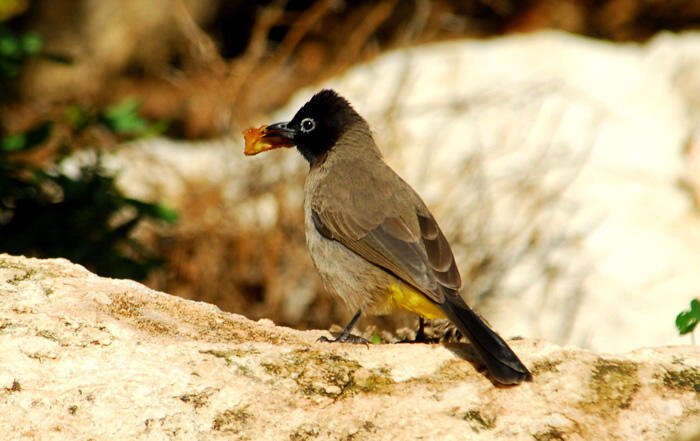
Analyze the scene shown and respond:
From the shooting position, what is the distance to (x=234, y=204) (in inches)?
282

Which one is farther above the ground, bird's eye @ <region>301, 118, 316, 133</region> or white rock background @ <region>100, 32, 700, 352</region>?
bird's eye @ <region>301, 118, 316, 133</region>

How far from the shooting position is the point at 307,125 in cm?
480

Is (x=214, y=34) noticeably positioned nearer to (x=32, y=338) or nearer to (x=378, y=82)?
(x=378, y=82)

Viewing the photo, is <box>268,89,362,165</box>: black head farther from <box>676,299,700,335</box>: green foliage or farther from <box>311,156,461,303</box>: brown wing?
<box>676,299,700,335</box>: green foliage

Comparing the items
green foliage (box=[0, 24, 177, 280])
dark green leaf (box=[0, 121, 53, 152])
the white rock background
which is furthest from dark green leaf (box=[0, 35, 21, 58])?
the white rock background

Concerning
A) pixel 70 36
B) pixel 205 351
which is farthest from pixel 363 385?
pixel 70 36

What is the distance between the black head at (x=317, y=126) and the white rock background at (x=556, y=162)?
2.22 metres

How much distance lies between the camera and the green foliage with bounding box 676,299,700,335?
3520 millimetres

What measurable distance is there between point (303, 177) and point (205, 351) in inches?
161

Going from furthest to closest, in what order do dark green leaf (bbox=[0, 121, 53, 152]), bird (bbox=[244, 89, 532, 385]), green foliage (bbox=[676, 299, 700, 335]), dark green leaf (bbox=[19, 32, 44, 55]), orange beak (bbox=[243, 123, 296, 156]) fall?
dark green leaf (bbox=[19, 32, 44, 55]) < dark green leaf (bbox=[0, 121, 53, 152]) < orange beak (bbox=[243, 123, 296, 156]) < bird (bbox=[244, 89, 532, 385]) < green foliage (bbox=[676, 299, 700, 335])

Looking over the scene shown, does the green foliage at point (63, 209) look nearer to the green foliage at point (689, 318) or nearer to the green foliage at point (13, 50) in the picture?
the green foliage at point (13, 50)

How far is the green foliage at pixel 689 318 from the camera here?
11.5 ft

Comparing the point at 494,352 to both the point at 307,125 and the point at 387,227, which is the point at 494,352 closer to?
the point at 387,227

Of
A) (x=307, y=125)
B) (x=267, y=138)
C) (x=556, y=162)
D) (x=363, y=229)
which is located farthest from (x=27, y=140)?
(x=556, y=162)
